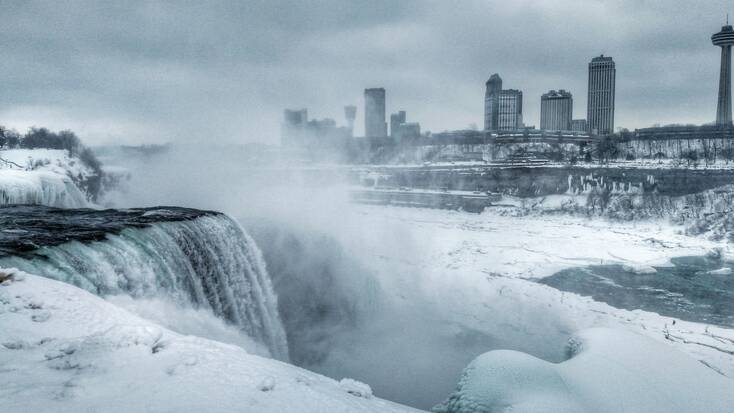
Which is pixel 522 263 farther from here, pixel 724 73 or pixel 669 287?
pixel 724 73

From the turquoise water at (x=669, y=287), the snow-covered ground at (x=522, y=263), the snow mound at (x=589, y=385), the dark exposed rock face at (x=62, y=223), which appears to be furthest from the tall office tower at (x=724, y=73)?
the dark exposed rock face at (x=62, y=223)

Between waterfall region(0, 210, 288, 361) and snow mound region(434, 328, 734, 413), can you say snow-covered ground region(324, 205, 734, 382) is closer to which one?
snow mound region(434, 328, 734, 413)

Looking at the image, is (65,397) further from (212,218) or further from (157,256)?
(212,218)

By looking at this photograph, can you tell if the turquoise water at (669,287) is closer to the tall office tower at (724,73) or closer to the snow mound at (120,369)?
the snow mound at (120,369)

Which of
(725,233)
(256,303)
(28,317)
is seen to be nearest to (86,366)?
(28,317)

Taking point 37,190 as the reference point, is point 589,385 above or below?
below

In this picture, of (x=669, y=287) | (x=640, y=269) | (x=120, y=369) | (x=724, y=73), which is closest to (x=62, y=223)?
(x=120, y=369)
